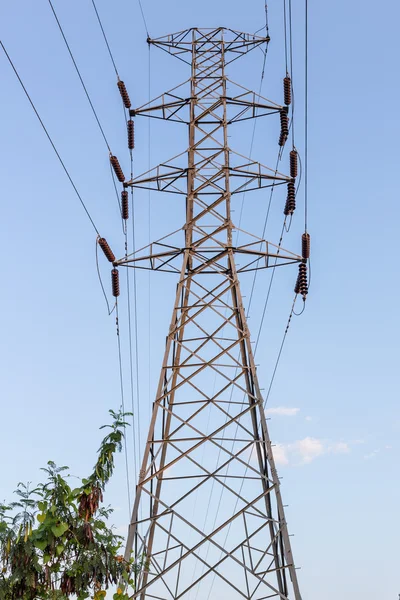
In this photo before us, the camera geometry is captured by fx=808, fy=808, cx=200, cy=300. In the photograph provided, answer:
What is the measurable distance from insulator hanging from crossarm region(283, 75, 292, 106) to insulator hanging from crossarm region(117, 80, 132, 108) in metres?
4.23

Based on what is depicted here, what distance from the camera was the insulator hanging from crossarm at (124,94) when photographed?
22203 mm

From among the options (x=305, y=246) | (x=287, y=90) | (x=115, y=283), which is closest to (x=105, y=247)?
(x=115, y=283)

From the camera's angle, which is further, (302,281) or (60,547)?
(302,281)

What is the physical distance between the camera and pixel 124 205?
20203 millimetres

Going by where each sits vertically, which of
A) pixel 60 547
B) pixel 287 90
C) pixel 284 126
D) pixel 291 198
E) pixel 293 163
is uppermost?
pixel 287 90

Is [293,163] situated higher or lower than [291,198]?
higher

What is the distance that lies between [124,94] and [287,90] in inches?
177

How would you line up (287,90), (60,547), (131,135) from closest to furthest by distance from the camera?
(60,547)
(287,90)
(131,135)

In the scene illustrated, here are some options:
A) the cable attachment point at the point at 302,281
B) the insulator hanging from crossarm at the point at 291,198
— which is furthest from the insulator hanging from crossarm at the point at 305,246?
the insulator hanging from crossarm at the point at 291,198

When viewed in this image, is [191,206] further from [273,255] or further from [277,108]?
[277,108]

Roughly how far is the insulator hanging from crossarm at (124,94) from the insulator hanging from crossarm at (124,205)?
3.39 meters

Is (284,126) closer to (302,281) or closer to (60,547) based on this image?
(302,281)

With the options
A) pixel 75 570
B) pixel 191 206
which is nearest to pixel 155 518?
pixel 75 570

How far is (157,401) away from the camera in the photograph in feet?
55.0
